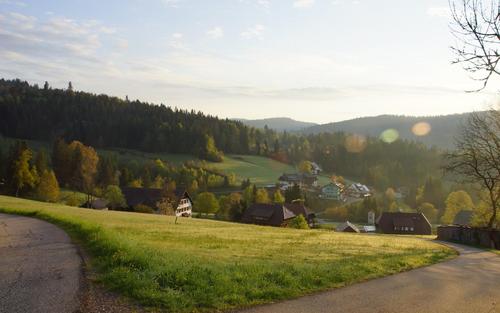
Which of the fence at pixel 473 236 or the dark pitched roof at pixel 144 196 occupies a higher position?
the fence at pixel 473 236

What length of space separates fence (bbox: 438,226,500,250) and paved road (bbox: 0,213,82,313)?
1322 inches

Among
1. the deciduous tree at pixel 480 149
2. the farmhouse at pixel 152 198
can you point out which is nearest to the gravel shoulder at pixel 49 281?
the deciduous tree at pixel 480 149

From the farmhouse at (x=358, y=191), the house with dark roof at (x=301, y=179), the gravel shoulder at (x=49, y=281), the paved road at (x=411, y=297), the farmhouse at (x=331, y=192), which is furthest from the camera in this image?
the house with dark roof at (x=301, y=179)

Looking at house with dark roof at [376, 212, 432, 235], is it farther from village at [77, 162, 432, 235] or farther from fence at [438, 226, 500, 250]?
fence at [438, 226, 500, 250]

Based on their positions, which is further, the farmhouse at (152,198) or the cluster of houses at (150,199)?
the farmhouse at (152,198)

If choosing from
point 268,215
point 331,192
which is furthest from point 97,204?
point 331,192

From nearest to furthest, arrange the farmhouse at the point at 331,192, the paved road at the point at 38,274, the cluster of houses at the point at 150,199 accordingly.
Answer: the paved road at the point at 38,274, the cluster of houses at the point at 150,199, the farmhouse at the point at 331,192

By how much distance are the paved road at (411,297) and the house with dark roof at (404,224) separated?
269 ft

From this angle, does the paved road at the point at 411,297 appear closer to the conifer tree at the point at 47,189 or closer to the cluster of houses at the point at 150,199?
the cluster of houses at the point at 150,199

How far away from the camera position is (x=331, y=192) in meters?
166

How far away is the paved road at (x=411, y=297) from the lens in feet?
39.6

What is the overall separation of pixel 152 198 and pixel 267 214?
25382mm

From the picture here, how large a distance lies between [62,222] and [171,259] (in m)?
17.4

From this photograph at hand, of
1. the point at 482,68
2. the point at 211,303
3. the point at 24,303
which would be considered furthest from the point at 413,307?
the point at 24,303
